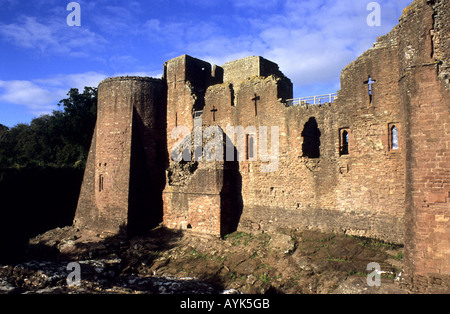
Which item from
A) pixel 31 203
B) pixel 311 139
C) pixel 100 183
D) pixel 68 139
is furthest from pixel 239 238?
pixel 68 139

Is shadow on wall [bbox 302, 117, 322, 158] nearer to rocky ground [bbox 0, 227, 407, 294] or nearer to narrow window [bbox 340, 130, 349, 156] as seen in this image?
narrow window [bbox 340, 130, 349, 156]

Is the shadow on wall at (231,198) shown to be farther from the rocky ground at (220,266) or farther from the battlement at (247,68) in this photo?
the battlement at (247,68)

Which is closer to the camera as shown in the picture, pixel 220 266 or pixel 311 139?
pixel 220 266

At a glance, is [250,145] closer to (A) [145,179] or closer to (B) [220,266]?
(B) [220,266]

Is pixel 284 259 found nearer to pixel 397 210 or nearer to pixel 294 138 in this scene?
pixel 397 210

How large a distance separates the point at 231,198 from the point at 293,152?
3.36 meters

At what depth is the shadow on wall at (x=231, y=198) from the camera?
13.5m

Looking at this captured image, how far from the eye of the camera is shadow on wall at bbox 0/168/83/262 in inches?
712

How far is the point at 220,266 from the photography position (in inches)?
443

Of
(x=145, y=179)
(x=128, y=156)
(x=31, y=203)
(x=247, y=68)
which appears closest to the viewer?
(x=128, y=156)

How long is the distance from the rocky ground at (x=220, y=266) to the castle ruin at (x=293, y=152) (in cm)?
75

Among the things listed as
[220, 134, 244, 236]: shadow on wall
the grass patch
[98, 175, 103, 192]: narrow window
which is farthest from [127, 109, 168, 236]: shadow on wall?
the grass patch

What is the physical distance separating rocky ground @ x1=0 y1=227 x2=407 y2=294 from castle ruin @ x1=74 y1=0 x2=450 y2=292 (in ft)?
2.45

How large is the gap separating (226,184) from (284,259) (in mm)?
4253
